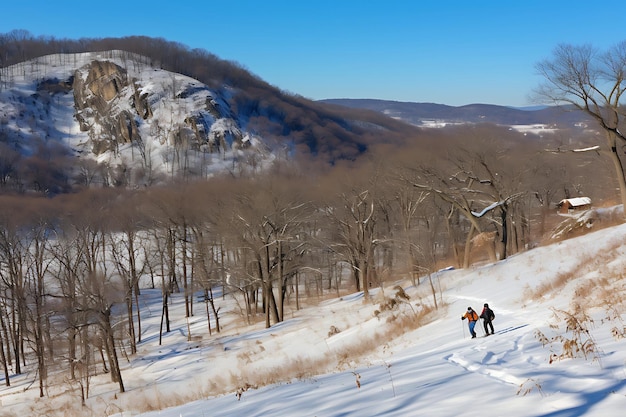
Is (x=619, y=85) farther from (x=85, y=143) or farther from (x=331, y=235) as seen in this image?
(x=85, y=143)

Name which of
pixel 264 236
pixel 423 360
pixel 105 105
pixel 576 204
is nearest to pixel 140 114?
pixel 105 105

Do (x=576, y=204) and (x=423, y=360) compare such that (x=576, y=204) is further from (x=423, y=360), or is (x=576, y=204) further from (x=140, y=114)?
(x=140, y=114)

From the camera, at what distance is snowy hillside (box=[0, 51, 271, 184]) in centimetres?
11381

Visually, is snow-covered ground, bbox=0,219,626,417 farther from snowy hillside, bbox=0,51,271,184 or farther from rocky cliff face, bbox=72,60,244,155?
rocky cliff face, bbox=72,60,244,155

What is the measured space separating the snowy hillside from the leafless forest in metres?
49.1

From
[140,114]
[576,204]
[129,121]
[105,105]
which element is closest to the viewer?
[576,204]

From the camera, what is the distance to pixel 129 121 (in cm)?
11912

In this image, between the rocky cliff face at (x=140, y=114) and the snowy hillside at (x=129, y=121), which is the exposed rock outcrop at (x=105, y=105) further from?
the snowy hillside at (x=129, y=121)

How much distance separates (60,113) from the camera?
13450 centimetres

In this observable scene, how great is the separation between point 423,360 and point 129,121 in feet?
397

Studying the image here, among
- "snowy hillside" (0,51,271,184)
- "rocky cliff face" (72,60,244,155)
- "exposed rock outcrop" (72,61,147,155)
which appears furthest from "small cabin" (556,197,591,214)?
"exposed rock outcrop" (72,61,147,155)

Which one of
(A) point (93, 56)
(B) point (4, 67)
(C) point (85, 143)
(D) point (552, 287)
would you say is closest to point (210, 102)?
(C) point (85, 143)

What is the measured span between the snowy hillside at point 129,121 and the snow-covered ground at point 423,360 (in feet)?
274

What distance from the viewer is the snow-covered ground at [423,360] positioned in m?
5.95
